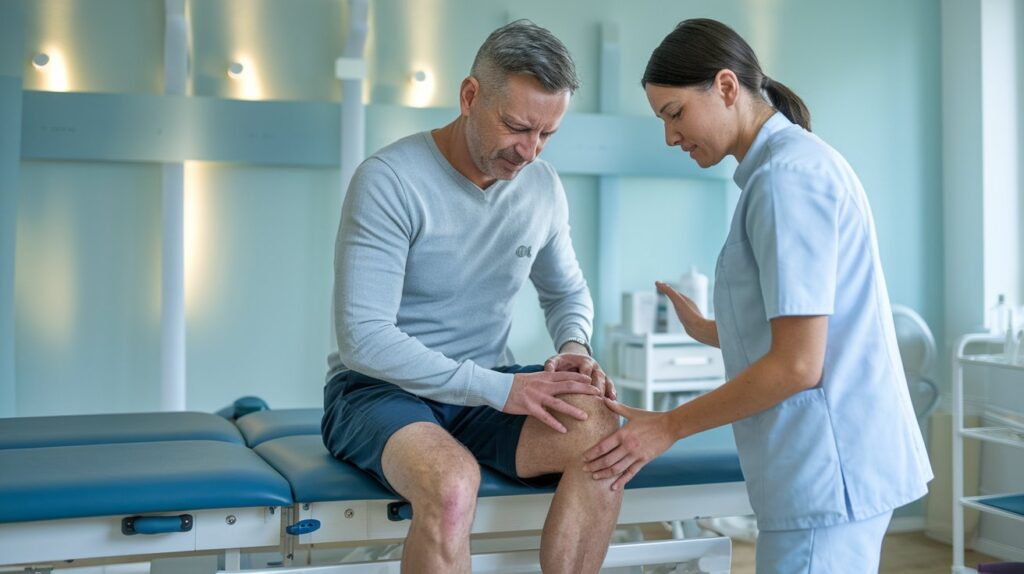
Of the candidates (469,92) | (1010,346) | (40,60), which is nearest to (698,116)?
(469,92)

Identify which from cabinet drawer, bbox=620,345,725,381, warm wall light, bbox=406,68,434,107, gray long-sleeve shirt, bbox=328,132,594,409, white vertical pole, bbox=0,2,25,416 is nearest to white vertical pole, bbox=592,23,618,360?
cabinet drawer, bbox=620,345,725,381

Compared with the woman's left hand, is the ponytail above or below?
above

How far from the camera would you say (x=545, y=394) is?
1616 millimetres

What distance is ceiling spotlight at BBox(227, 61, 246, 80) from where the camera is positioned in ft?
11.0

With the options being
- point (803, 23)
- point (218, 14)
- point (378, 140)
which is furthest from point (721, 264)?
point (803, 23)

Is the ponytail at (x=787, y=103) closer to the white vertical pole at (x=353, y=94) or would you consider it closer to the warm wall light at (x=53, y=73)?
the white vertical pole at (x=353, y=94)

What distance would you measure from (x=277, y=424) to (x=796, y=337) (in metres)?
1.32

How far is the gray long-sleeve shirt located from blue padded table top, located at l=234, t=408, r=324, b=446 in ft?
0.96

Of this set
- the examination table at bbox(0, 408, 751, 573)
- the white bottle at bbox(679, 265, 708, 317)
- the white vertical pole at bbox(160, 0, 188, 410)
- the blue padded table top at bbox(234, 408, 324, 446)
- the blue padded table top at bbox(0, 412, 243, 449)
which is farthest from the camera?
the white bottle at bbox(679, 265, 708, 317)

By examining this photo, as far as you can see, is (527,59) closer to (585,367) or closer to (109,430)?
(585,367)

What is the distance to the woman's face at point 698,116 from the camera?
4.75 feet

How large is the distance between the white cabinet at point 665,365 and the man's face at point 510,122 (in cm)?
176

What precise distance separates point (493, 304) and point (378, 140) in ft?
5.68

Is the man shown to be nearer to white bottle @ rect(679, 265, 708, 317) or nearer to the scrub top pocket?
the scrub top pocket
